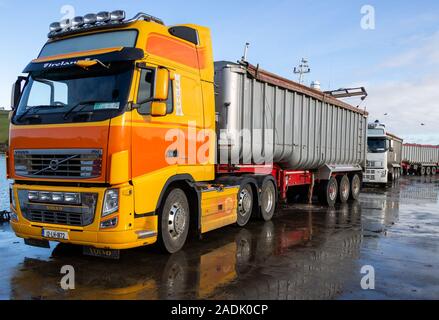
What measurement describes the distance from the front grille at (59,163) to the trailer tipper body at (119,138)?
1 centimetres

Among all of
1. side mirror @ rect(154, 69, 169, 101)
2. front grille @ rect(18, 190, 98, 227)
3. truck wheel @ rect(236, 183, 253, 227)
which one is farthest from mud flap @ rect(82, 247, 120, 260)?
truck wheel @ rect(236, 183, 253, 227)

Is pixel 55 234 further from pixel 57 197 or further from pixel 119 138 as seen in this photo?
pixel 119 138

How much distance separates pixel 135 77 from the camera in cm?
571

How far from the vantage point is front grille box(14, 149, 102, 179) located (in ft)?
18.0

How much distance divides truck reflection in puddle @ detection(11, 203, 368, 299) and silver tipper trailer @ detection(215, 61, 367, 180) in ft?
6.56

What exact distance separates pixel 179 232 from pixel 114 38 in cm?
309

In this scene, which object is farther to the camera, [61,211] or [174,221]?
A: [174,221]

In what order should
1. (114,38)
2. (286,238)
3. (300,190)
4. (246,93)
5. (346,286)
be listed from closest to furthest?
1. (346,286)
2. (114,38)
3. (286,238)
4. (246,93)
5. (300,190)

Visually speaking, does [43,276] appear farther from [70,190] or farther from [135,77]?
[135,77]

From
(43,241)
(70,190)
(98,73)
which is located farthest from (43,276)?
(98,73)

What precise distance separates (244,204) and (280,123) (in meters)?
2.45

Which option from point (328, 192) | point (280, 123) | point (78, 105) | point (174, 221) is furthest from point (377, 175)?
Answer: point (78, 105)

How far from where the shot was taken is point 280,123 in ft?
33.9

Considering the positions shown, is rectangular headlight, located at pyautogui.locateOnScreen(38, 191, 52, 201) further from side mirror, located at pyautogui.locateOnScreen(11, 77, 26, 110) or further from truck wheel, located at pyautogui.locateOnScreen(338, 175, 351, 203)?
truck wheel, located at pyautogui.locateOnScreen(338, 175, 351, 203)
